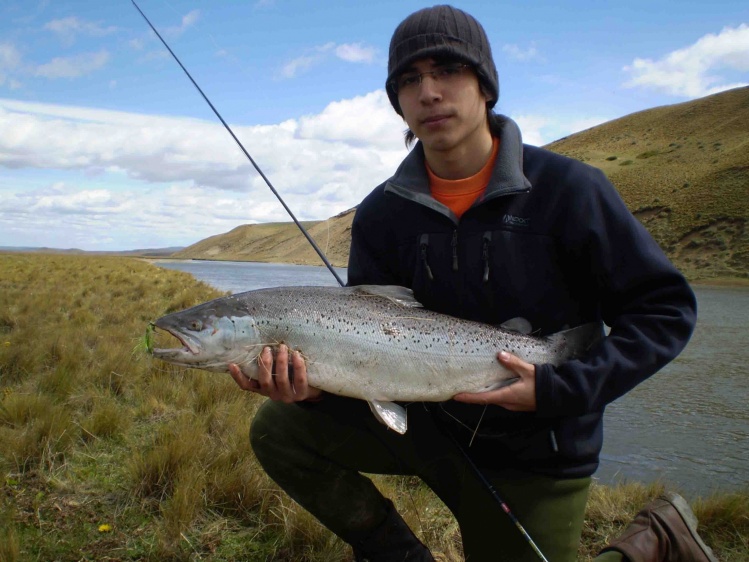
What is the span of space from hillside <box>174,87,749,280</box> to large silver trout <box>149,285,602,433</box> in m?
6.45

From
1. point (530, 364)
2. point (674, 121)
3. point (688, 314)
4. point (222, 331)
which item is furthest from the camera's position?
point (674, 121)

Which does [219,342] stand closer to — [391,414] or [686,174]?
[391,414]

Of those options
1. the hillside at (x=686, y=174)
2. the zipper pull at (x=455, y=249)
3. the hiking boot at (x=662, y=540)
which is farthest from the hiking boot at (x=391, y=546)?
the hillside at (x=686, y=174)

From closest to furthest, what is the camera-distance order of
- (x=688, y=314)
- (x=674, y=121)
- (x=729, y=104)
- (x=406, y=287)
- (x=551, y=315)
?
(x=688, y=314) < (x=551, y=315) < (x=406, y=287) < (x=729, y=104) < (x=674, y=121)

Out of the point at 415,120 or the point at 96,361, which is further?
the point at 96,361

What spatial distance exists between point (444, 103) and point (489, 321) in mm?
1200

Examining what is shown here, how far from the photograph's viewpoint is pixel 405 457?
313cm

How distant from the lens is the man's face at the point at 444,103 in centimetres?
294

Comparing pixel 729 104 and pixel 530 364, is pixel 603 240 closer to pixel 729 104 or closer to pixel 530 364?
pixel 530 364

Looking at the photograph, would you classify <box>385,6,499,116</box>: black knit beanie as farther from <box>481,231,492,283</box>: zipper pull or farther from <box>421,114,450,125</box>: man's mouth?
<box>481,231,492,283</box>: zipper pull

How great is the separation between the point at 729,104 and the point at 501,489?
84.6 metres

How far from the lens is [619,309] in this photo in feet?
9.04

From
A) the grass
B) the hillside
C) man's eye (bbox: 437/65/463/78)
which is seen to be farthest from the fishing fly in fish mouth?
the hillside

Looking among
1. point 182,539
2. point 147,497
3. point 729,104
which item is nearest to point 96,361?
point 147,497
